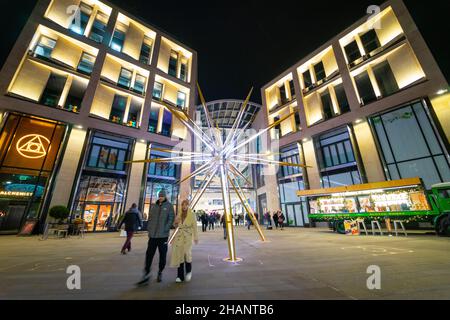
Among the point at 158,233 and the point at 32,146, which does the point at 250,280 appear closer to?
the point at 158,233

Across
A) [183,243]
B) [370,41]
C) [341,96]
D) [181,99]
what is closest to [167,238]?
[183,243]

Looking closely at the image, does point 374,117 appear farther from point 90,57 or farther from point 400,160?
point 90,57

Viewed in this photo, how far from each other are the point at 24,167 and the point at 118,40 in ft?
56.7

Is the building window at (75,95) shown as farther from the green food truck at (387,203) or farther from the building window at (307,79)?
the building window at (307,79)

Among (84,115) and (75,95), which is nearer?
(84,115)

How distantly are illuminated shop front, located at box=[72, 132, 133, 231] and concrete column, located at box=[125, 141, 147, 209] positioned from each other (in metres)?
0.62

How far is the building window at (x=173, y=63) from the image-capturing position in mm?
26073

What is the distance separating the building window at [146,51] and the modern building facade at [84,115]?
13 cm

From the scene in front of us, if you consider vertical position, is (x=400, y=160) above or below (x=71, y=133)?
below

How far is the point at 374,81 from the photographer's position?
18.6 metres

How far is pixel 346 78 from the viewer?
20.4 meters
